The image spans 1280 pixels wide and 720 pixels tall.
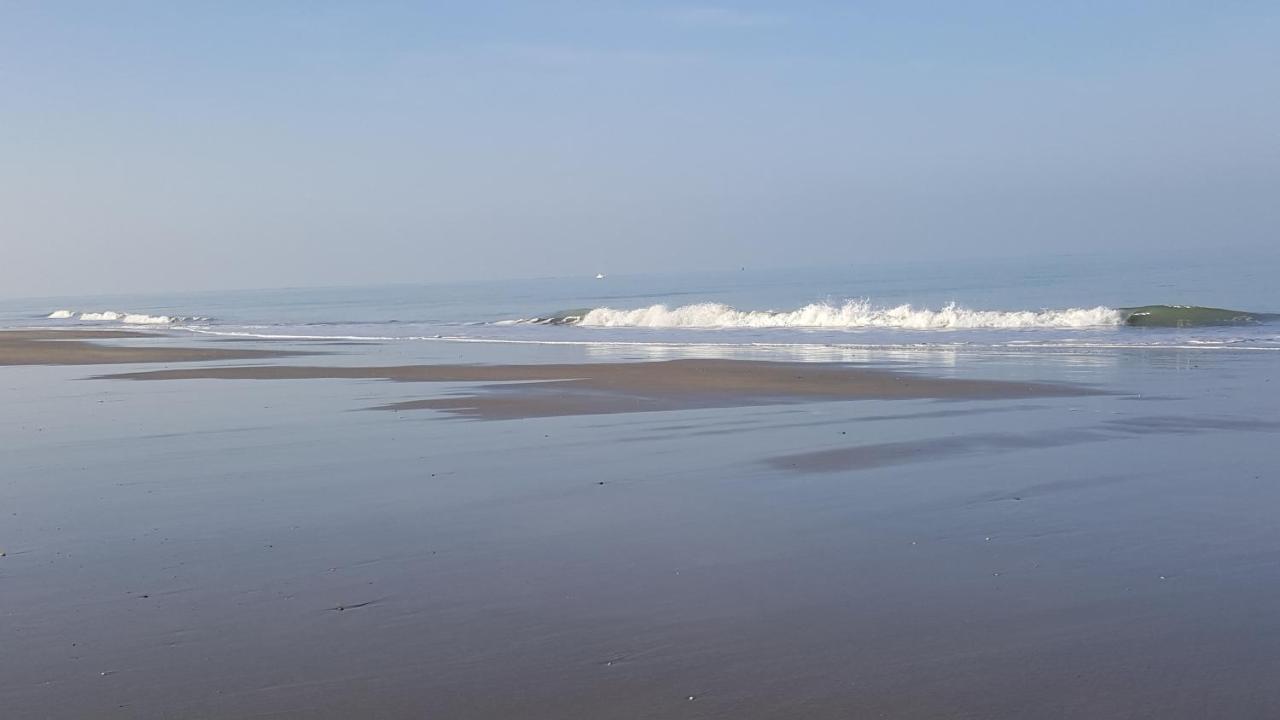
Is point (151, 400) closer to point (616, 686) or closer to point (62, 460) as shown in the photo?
point (62, 460)

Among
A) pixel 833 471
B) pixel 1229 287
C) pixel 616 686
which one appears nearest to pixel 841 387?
pixel 833 471

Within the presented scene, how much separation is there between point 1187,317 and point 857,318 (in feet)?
31.8

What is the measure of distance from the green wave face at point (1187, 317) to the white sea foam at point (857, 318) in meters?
0.68

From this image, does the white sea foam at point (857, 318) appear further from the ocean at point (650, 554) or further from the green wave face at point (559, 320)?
the ocean at point (650, 554)

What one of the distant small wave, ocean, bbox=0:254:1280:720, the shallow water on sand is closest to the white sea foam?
ocean, bbox=0:254:1280:720

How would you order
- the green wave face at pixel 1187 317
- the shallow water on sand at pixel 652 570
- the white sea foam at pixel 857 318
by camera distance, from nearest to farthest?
the shallow water on sand at pixel 652 570 → the green wave face at pixel 1187 317 → the white sea foam at pixel 857 318

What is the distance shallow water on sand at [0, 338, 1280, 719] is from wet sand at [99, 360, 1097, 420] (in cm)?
234

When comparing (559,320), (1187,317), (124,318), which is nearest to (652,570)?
(1187,317)

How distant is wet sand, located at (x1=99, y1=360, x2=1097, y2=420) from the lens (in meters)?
14.6

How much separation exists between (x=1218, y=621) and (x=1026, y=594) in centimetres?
85

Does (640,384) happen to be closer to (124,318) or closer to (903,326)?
(903,326)

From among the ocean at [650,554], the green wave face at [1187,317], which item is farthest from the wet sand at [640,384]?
the green wave face at [1187,317]

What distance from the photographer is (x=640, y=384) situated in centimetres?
1744

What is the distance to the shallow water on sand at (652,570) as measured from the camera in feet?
14.7
